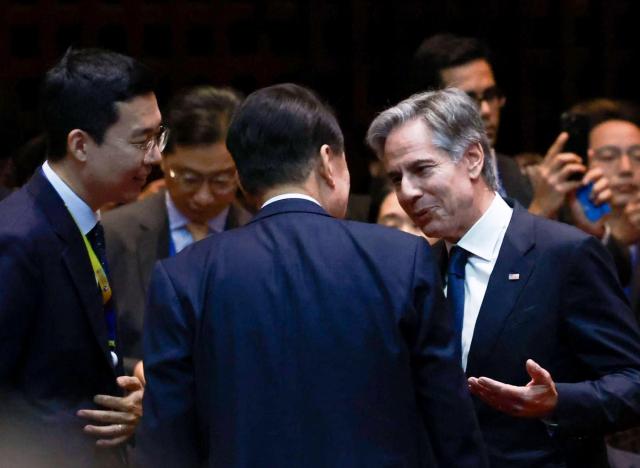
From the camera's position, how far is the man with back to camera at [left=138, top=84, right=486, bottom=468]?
9.64ft

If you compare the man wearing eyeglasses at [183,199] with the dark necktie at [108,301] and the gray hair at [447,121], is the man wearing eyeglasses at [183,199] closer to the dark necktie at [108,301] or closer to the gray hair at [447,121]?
the dark necktie at [108,301]

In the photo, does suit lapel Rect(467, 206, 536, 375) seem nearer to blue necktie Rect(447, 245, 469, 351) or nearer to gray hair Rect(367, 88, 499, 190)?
blue necktie Rect(447, 245, 469, 351)

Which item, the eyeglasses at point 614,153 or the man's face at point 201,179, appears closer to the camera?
the man's face at point 201,179

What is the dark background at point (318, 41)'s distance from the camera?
245 inches

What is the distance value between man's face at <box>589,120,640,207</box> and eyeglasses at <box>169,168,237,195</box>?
1400 millimetres

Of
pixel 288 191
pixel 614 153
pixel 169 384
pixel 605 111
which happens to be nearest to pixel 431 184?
pixel 288 191

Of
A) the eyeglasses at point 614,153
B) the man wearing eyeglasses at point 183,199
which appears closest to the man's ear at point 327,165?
the man wearing eyeglasses at point 183,199

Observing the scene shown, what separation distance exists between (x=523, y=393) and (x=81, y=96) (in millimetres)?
1316

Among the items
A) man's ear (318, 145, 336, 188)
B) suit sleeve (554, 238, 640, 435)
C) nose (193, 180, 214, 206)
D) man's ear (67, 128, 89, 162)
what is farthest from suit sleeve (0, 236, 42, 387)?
nose (193, 180, 214, 206)

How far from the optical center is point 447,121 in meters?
3.64

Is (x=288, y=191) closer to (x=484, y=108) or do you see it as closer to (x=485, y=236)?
(x=485, y=236)

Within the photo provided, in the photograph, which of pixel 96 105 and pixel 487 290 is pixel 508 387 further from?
pixel 96 105

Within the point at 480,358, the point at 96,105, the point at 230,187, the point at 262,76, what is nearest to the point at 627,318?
the point at 480,358

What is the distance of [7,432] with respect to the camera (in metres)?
3.38
